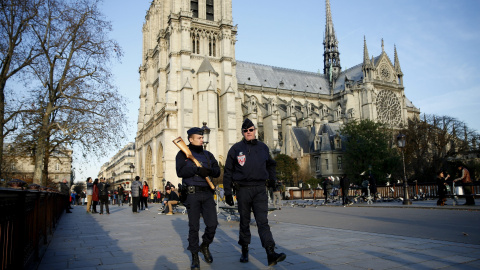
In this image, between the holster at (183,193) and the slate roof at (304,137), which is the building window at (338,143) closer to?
the slate roof at (304,137)

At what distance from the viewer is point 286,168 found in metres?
41.5

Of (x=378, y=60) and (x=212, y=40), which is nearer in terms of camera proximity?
(x=212, y=40)

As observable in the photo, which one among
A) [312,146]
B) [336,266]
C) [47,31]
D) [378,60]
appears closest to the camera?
[336,266]

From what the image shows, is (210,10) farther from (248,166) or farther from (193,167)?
(248,166)

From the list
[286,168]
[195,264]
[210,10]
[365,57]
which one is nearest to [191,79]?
[210,10]

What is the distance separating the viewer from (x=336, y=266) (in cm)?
415

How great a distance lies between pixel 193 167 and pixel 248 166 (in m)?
0.75

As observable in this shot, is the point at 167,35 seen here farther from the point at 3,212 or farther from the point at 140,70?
the point at 3,212

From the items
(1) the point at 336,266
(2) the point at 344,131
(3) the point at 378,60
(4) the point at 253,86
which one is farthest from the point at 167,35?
(1) the point at 336,266

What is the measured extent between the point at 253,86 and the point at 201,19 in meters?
16.5

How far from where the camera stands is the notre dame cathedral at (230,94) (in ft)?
133

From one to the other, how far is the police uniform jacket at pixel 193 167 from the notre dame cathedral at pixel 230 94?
23.3 meters

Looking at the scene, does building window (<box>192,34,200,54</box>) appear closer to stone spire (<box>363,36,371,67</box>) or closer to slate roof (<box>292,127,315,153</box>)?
slate roof (<box>292,127,315,153</box>)

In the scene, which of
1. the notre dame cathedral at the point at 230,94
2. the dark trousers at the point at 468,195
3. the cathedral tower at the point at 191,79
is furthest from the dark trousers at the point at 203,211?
the cathedral tower at the point at 191,79
